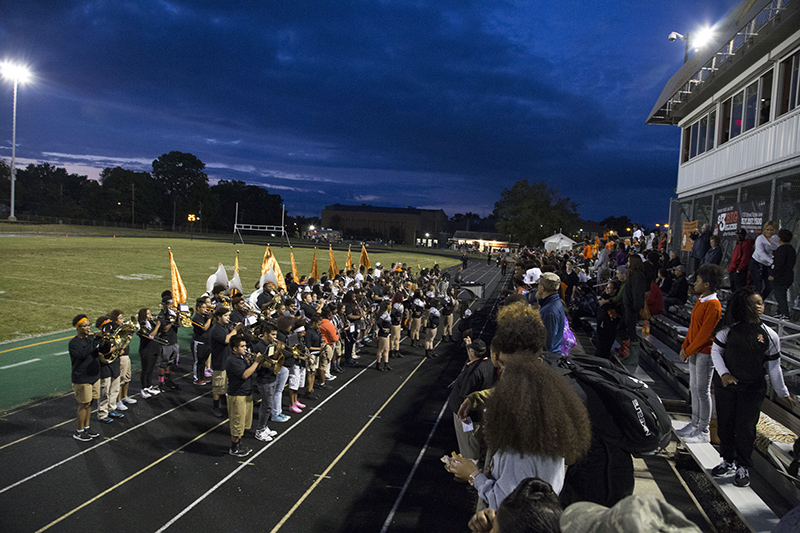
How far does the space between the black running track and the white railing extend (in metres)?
8.87

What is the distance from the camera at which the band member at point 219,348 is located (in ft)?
27.4

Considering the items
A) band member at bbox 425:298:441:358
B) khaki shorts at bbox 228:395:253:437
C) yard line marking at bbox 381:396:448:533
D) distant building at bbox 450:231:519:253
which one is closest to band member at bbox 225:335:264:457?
khaki shorts at bbox 228:395:253:437

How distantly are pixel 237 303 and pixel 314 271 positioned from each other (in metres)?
9.60

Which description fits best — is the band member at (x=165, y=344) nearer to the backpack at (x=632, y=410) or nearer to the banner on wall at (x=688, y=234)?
the backpack at (x=632, y=410)

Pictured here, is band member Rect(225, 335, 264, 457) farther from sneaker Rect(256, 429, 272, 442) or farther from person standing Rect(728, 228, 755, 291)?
person standing Rect(728, 228, 755, 291)

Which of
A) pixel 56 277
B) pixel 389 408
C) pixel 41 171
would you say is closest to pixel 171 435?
pixel 389 408

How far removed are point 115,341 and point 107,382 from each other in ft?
2.98

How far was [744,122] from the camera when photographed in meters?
13.5

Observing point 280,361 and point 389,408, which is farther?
point 389,408

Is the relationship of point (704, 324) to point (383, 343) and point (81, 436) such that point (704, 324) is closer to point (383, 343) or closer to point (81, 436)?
point (383, 343)

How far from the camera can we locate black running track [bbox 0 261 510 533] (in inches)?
212

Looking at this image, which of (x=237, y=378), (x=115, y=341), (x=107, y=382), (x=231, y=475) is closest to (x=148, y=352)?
(x=107, y=382)

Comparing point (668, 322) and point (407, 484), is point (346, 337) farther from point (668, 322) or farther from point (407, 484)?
point (668, 322)

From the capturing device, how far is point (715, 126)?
1577 cm
